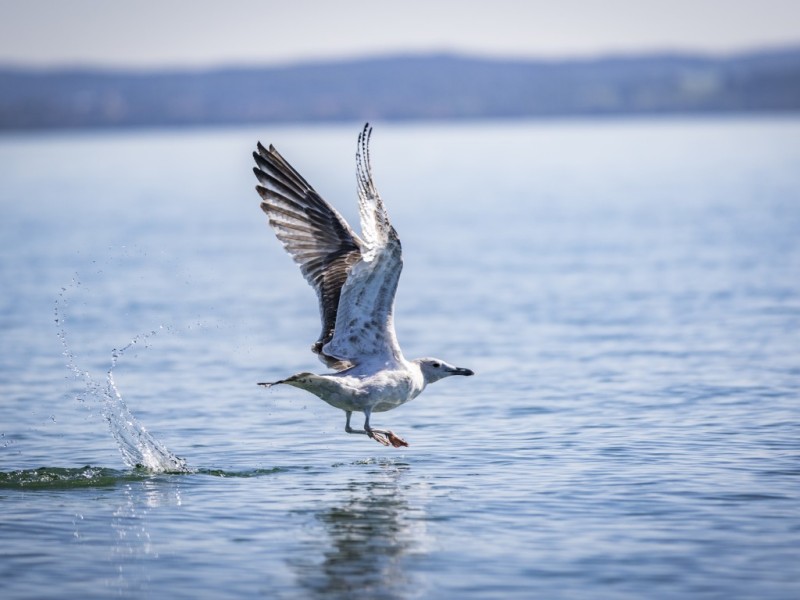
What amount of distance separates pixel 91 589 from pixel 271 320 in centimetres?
1577

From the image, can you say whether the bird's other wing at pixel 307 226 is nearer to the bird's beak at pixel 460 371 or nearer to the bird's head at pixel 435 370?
the bird's head at pixel 435 370

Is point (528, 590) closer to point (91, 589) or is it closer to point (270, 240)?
point (91, 589)

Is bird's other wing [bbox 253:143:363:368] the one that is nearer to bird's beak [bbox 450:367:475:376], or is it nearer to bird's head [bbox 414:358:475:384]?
bird's head [bbox 414:358:475:384]

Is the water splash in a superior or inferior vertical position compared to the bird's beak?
inferior

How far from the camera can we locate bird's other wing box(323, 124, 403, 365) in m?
13.4

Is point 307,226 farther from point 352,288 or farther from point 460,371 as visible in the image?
point 460,371

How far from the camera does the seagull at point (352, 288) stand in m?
13.5

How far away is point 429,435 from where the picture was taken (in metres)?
16.3

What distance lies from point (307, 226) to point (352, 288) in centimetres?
176

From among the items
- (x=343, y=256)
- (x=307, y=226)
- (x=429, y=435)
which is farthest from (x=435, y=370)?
(x=307, y=226)

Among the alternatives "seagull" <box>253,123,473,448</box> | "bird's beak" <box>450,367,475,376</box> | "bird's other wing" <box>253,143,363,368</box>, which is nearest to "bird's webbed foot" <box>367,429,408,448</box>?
"seagull" <box>253,123,473,448</box>

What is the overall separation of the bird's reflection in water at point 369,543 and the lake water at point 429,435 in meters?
0.03

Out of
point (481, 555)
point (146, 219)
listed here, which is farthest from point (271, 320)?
point (146, 219)

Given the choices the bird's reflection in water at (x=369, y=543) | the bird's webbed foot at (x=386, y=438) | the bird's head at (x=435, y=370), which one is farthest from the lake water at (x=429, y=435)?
the bird's head at (x=435, y=370)
